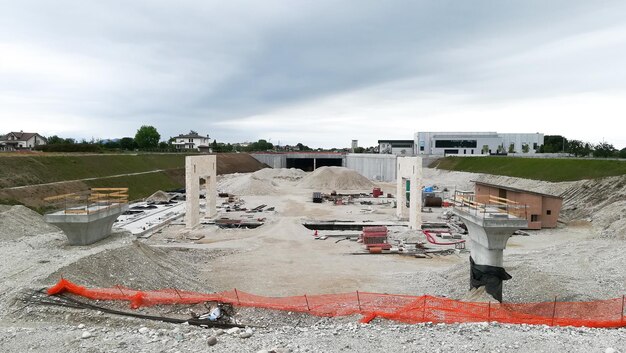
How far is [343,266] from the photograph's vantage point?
1039 inches

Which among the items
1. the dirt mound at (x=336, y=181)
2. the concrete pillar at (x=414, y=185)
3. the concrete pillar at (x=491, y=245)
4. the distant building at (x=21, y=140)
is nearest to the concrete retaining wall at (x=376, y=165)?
the dirt mound at (x=336, y=181)

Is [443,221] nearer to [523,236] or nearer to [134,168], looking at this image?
[523,236]

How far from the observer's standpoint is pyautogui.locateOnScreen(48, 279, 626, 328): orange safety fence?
1355 centimetres

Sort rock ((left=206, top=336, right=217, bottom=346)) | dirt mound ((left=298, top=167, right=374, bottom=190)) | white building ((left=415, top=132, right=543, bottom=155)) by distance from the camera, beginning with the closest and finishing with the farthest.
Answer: rock ((left=206, top=336, right=217, bottom=346))
dirt mound ((left=298, top=167, right=374, bottom=190))
white building ((left=415, top=132, right=543, bottom=155))

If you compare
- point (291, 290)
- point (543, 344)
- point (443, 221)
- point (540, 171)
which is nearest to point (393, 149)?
point (540, 171)

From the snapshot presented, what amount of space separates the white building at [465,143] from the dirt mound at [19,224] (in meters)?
107

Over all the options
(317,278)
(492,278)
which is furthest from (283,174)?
(492,278)

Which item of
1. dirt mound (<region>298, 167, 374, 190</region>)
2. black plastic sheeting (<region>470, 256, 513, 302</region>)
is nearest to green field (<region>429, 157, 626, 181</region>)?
dirt mound (<region>298, 167, 374, 190</region>)

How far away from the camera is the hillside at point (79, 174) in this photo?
1678 inches

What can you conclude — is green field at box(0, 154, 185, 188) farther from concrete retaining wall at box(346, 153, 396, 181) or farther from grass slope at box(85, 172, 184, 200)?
concrete retaining wall at box(346, 153, 396, 181)

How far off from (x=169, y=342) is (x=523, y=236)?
3173 centimetres

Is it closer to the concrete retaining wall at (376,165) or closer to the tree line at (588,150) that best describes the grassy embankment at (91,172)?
the concrete retaining wall at (376,165)

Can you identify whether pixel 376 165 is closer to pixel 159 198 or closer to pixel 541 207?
pixel 159 198

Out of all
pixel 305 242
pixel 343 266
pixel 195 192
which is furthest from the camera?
pixel 195 192
